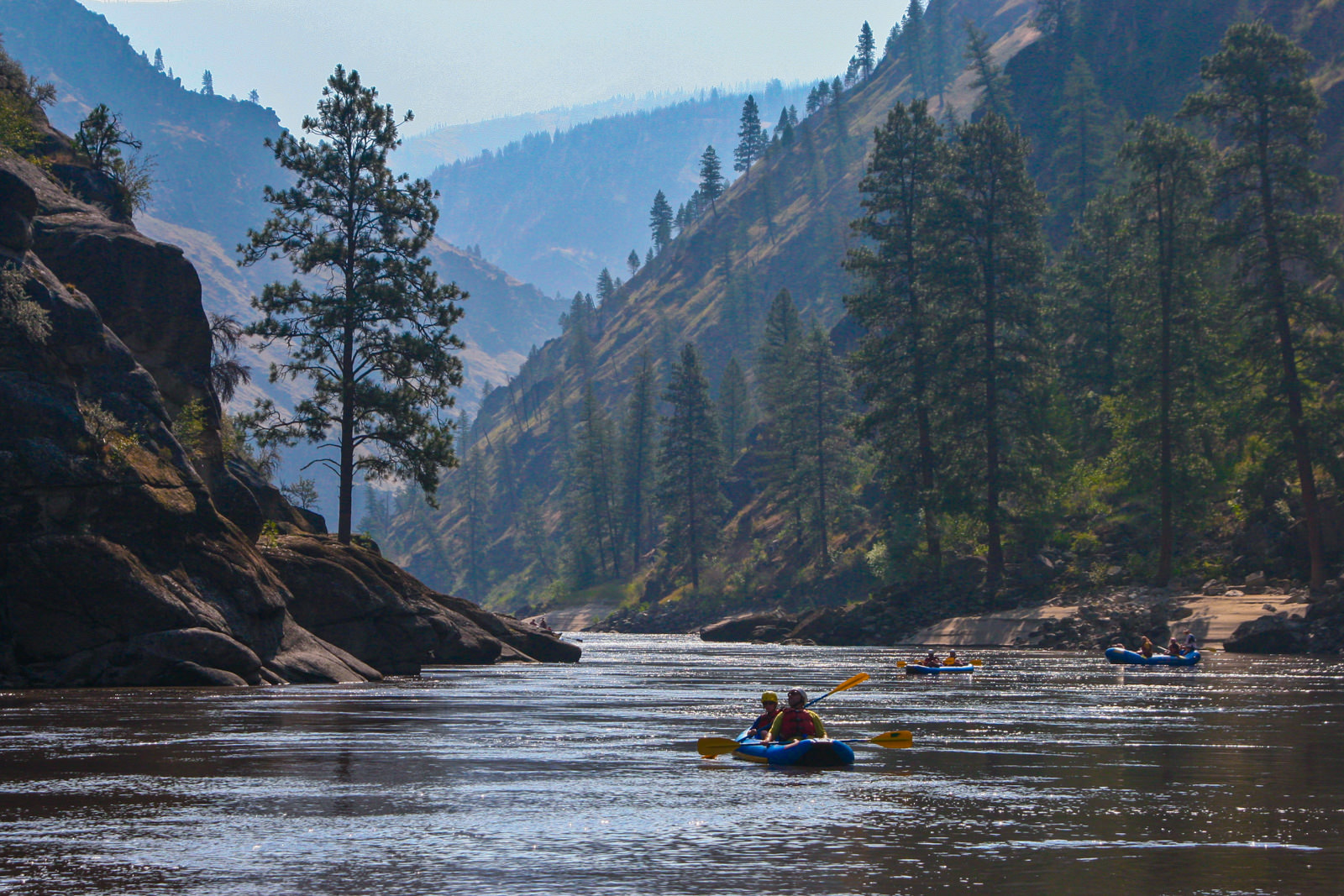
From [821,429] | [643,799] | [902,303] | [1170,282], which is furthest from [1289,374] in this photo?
[821,429]

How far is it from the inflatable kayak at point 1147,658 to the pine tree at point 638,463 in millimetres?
87776

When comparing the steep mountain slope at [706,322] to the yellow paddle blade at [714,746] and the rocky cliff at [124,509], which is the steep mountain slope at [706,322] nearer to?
the rocky cliff at [124,509]

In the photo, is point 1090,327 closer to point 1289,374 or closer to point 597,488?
point 1289,374

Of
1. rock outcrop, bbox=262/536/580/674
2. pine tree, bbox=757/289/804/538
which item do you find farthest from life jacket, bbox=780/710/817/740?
pine tree, bbox=757/289/804/538

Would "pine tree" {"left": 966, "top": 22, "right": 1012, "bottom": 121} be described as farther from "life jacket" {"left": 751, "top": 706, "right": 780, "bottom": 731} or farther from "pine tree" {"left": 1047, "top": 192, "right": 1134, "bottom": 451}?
"life jacket" {"left": 751, "top": 706, "right": 780, "bottom": 731}

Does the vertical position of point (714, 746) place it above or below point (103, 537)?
below

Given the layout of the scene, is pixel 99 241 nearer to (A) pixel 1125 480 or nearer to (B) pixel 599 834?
(B) pixel 599 834

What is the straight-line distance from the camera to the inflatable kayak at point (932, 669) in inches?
1570

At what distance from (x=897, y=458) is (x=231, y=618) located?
139ft

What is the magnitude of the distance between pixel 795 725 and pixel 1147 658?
2654 cm

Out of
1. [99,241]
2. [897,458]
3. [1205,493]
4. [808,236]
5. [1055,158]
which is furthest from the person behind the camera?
[808,236]

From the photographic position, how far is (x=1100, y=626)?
49969 millimetres

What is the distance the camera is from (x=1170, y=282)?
56.6 m

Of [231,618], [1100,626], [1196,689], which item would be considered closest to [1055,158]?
[1100,626]
